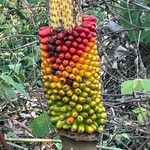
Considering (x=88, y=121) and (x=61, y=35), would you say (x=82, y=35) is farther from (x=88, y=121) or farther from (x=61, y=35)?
(x=88, y=121)

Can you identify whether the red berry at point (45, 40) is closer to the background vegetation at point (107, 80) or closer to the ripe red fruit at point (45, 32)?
the ripe red fruit at point (45, 32)

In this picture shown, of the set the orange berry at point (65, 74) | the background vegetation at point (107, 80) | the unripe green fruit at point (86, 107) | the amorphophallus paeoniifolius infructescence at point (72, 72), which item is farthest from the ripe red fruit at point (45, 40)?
the background vegetation at point (107, 80)

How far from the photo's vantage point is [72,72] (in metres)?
1.43

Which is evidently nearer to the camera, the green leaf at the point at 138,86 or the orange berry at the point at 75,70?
the orange berry at the point at 75,70

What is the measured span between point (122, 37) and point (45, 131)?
196 centimetres

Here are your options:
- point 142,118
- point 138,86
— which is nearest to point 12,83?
point 138,86

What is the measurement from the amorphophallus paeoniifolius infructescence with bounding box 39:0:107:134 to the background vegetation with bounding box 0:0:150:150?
54 centimetres

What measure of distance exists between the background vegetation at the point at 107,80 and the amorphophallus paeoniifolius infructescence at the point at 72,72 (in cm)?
54

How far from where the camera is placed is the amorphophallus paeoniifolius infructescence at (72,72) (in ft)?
4.65

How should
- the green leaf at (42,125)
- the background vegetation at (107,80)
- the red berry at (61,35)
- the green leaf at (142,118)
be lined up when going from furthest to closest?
the green leaf at (142,118) → the background vegetation at (107,80) → the green leaf at (42,125) → the red berry at (61,35)

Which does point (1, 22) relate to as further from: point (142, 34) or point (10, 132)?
point (10, 132)

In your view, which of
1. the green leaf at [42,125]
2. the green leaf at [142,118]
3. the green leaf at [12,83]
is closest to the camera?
the green leaf at [12,83]

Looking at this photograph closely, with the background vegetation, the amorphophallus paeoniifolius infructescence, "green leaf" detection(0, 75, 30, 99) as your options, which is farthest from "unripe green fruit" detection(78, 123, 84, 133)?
"green leaf" detection(0, 75, 30, 99)

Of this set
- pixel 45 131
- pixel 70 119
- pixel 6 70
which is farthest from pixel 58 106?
pixel 6 70
